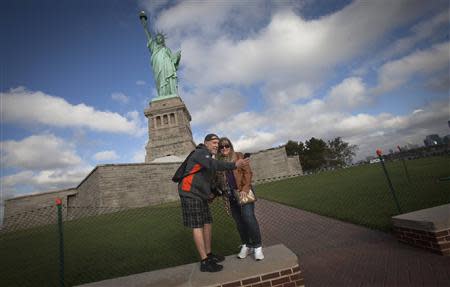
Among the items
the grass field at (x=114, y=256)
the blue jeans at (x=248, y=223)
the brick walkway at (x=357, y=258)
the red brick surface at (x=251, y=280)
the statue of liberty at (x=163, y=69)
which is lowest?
the brick walkway at (x=357, y=258)

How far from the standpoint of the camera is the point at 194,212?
11.1 feet

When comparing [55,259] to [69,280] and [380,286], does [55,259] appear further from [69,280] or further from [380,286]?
[380,286]

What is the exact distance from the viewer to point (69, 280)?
16.7 feet

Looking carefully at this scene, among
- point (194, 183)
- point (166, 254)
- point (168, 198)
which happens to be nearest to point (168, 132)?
point (168, 198)

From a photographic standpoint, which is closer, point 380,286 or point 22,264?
point 380,286

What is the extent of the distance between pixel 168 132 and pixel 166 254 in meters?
32.1

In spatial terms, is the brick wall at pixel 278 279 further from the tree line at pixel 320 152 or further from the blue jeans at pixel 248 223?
the tree line at pixel 320 152

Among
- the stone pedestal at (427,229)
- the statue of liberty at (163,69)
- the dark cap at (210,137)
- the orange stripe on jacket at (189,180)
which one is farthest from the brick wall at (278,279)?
the statue of liberty at (163,69)

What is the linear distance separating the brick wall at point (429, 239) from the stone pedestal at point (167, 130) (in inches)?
1265

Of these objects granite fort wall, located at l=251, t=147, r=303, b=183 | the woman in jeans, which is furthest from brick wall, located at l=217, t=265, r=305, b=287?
granite fort wall, located at l=251, t=147, r=303, b=183

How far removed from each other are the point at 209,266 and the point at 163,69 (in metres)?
40.2

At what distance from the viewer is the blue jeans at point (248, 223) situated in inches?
137

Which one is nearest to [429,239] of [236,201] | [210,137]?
[236,201]

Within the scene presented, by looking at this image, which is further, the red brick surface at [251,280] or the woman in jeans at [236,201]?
the woman in jeans at [236,201]
